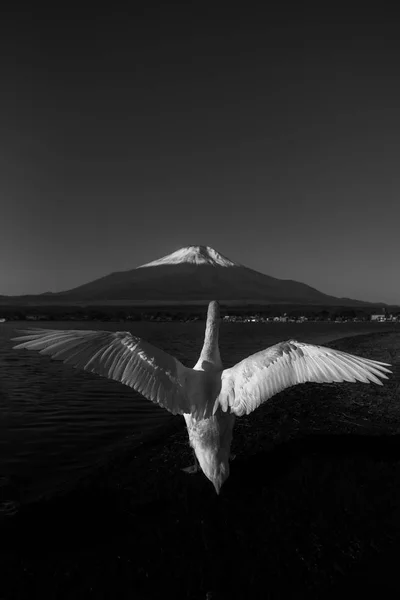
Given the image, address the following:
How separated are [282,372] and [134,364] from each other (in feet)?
6.76

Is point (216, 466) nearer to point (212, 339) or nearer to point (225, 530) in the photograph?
point (225, 530)

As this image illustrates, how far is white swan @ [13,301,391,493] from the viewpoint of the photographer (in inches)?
238

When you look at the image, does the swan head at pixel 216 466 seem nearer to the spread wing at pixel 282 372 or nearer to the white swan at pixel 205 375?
the white swan at pixel 205 375

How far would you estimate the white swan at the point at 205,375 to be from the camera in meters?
6.04

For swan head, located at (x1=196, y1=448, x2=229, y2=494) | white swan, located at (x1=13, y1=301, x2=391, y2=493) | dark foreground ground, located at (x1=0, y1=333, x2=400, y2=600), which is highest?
white swan, located at (x1=13, y1=301, x2=391, y2=493)

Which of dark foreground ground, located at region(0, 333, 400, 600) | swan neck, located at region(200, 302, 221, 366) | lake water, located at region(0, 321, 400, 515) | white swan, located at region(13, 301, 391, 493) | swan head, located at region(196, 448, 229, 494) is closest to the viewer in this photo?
dark foreground ground, located at region(0, 333, 400, 600)

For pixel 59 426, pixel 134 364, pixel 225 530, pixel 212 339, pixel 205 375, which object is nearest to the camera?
pixel 225 530

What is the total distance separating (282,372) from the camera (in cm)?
634

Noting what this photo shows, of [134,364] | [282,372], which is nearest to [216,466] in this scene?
[282,372]

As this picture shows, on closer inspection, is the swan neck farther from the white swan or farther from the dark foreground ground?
the dark foreground ground

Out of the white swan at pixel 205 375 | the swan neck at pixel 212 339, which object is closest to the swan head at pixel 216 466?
the white swan at pixel 205 375

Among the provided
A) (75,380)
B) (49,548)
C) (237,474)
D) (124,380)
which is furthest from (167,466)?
(75,380)

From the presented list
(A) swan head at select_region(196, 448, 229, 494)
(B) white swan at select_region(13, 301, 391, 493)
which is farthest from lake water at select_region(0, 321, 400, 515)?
(A) swan head at select_region(196, 448, 229, 494)

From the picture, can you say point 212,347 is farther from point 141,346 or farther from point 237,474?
point 237,474
